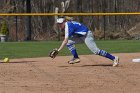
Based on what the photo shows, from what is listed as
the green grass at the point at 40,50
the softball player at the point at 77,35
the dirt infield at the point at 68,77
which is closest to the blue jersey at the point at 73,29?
the softball player at the point at 77,35

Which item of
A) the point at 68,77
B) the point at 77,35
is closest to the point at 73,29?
the point at 77,35

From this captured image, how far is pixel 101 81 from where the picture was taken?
380 inches

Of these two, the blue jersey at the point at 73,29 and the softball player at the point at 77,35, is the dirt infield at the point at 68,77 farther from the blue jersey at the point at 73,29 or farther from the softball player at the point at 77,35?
the blue jersey at the point at 73,29

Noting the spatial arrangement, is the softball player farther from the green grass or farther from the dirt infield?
the green grass

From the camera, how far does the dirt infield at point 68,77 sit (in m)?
8.65

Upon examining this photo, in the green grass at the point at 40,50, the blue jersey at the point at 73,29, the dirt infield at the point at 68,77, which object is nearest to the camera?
the dirt infield at the point at 68,77

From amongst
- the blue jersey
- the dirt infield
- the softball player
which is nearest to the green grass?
the dirt infield

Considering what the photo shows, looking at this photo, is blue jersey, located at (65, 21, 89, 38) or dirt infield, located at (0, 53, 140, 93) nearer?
dirt infield, located at (0, 53, 140, 93)

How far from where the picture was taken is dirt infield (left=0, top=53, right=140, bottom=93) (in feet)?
28.4

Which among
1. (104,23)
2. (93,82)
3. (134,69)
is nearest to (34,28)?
(104,23)

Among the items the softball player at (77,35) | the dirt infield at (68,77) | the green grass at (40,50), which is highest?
the softball player at (77,35)

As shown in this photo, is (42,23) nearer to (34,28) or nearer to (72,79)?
(34,28)

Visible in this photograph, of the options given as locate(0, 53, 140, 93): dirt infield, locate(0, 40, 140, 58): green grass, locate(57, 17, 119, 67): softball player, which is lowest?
locate(0, 40, 140, 58): green grass

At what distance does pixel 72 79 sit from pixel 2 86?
1.65 metres
